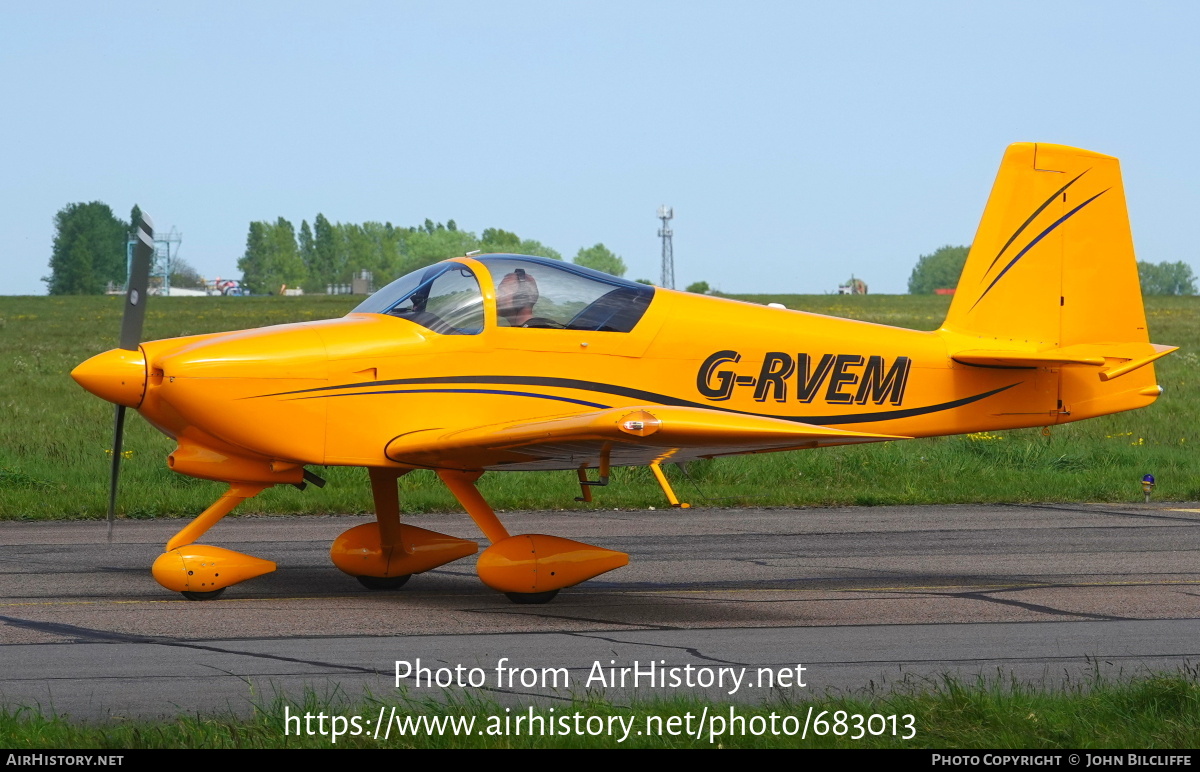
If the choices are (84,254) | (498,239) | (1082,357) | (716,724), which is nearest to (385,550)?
(716,724)

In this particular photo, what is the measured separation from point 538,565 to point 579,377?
4.65 feet

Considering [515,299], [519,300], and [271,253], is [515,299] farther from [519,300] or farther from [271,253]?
[271,253]

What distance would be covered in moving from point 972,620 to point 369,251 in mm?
161641

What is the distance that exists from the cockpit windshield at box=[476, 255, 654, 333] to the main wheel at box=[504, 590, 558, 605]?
1.92 meters

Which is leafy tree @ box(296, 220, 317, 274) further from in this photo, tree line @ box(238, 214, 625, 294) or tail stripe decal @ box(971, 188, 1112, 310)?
tail stripe decal @ box(971, 188, 1112, 310)

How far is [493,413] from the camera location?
896cm

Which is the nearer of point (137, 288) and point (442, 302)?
point (137, 288)

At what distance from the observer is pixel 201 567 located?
341 inches

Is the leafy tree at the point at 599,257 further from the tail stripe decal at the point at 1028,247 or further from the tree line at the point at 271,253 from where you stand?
the tail stripe decal at the point at 1028,247

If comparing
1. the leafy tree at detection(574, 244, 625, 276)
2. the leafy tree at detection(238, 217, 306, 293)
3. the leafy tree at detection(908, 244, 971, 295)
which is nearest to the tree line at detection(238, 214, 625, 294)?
the leafy tree at detection(238, 217, 306, 293)

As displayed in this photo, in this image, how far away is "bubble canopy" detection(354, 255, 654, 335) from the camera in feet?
29.3

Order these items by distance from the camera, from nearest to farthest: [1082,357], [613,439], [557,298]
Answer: [613,439], [557,298], [1082,357]

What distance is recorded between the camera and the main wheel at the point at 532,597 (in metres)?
8.71

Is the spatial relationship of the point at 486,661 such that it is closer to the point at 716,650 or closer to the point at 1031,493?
the point at 716,650
